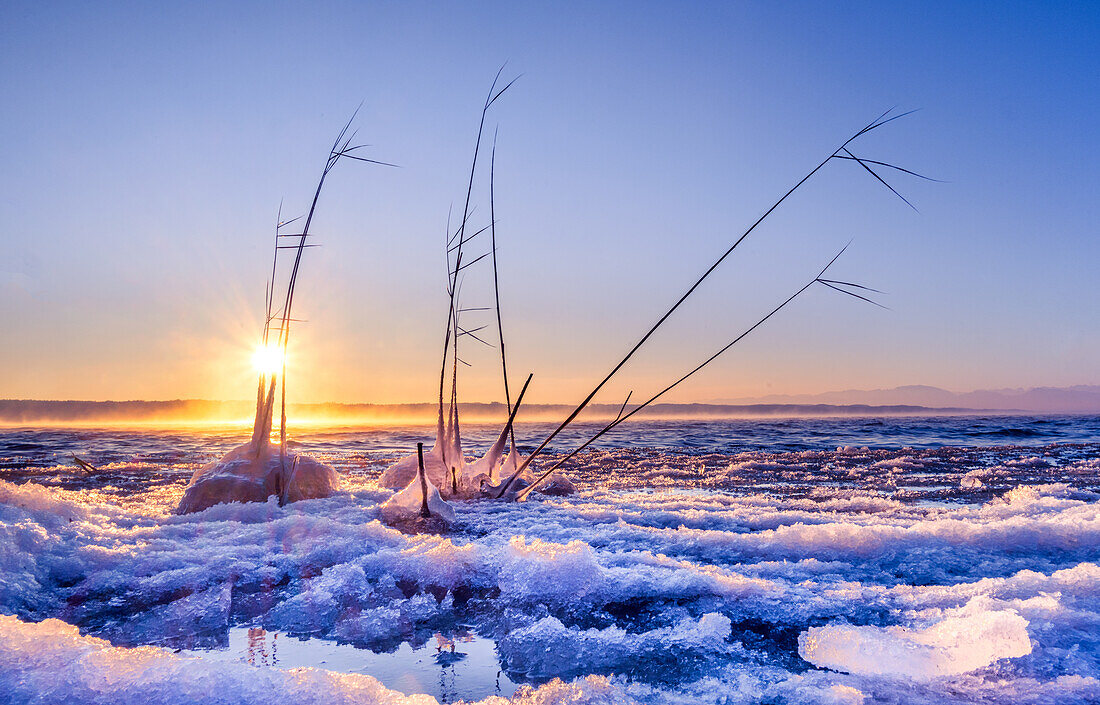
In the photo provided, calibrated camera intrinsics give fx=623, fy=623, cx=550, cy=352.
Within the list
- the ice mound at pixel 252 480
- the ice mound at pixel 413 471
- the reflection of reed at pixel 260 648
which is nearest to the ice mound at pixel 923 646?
the reflection of reed at pixel 260 648

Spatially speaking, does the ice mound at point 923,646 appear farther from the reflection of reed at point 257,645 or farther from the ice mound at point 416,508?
the ice mound at point 416,508

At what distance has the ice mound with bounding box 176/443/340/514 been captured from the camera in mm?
4707

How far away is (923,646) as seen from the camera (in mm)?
2051

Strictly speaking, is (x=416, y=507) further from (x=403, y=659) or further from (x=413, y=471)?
(x=403, y=659)

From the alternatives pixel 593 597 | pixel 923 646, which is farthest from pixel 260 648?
pixel 923 646

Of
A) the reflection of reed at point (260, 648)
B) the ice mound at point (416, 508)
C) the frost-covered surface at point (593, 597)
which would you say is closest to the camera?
the frost-covered surface at point (593, 597)

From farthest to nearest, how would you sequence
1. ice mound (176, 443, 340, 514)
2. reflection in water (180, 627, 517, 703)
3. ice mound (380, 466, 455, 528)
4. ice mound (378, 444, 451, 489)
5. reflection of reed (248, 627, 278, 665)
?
ice mound (378, 444, 451, 489), ice mound (176, 443, 340, 514), ice mound (380, 466, 455, 528), reflection of reed (248, 627, 278, 665), reflection in water (180, 627, 517, 703)

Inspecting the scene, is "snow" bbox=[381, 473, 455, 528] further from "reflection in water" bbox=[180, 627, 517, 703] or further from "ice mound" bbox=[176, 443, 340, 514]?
"reflection in water" bbox=[180, 627, 517, 703]

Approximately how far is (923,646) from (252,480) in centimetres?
457

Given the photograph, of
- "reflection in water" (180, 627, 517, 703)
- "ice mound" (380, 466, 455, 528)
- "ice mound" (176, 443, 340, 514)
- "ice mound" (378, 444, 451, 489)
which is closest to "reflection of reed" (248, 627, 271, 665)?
"reflection in water" (180, 627, 517, 703)

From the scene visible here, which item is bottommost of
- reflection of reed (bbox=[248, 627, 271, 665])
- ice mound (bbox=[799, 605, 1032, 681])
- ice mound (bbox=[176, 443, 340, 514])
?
reflection of reed (bbox=[248, 627, 271, 665])

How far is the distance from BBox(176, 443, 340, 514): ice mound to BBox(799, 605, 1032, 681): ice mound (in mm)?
3953

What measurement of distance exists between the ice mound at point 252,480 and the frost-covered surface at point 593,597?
0.70 feet

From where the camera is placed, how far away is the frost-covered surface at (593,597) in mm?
1742
